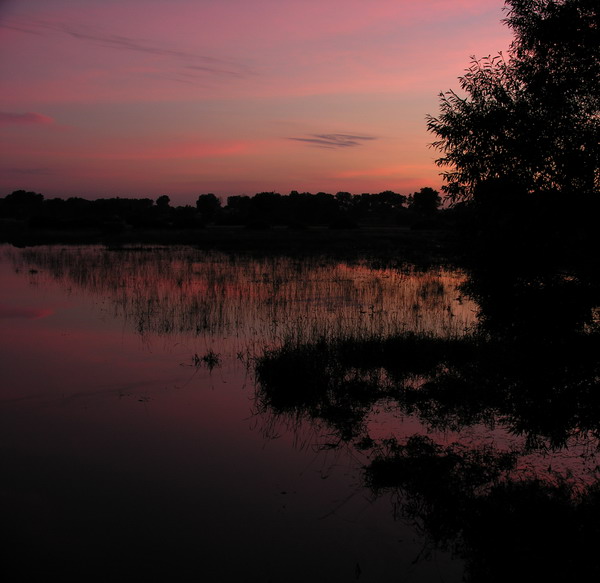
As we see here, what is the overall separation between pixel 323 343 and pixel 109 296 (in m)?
13.0

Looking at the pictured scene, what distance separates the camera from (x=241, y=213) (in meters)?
127

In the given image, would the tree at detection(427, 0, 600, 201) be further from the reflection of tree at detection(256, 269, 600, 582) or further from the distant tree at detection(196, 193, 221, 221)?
the distant tree at detection(196, 193, 221, 221)

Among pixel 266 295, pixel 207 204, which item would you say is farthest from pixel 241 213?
pixel 266 295

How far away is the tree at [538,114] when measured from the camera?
9812 mm

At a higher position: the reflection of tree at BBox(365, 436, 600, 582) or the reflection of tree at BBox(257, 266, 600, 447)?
the reflection of tree at BBox(257, 266, 600, 447)

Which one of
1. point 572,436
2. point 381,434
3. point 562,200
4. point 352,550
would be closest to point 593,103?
point 562,200

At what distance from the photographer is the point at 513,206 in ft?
31.8

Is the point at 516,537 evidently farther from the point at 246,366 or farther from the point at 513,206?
the point at 246,366

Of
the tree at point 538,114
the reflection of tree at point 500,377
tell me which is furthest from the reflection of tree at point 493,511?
the tree at point 538,114

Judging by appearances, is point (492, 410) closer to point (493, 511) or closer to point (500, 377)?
point (500, 377)

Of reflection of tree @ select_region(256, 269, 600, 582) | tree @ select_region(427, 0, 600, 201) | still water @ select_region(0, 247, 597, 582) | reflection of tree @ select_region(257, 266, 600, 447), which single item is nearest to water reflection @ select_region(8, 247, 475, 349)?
still water @ select_region(0, 247, 597, 582)

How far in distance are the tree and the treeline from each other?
63.2 metres

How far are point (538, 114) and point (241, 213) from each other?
4698 inches

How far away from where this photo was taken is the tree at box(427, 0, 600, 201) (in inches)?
386
